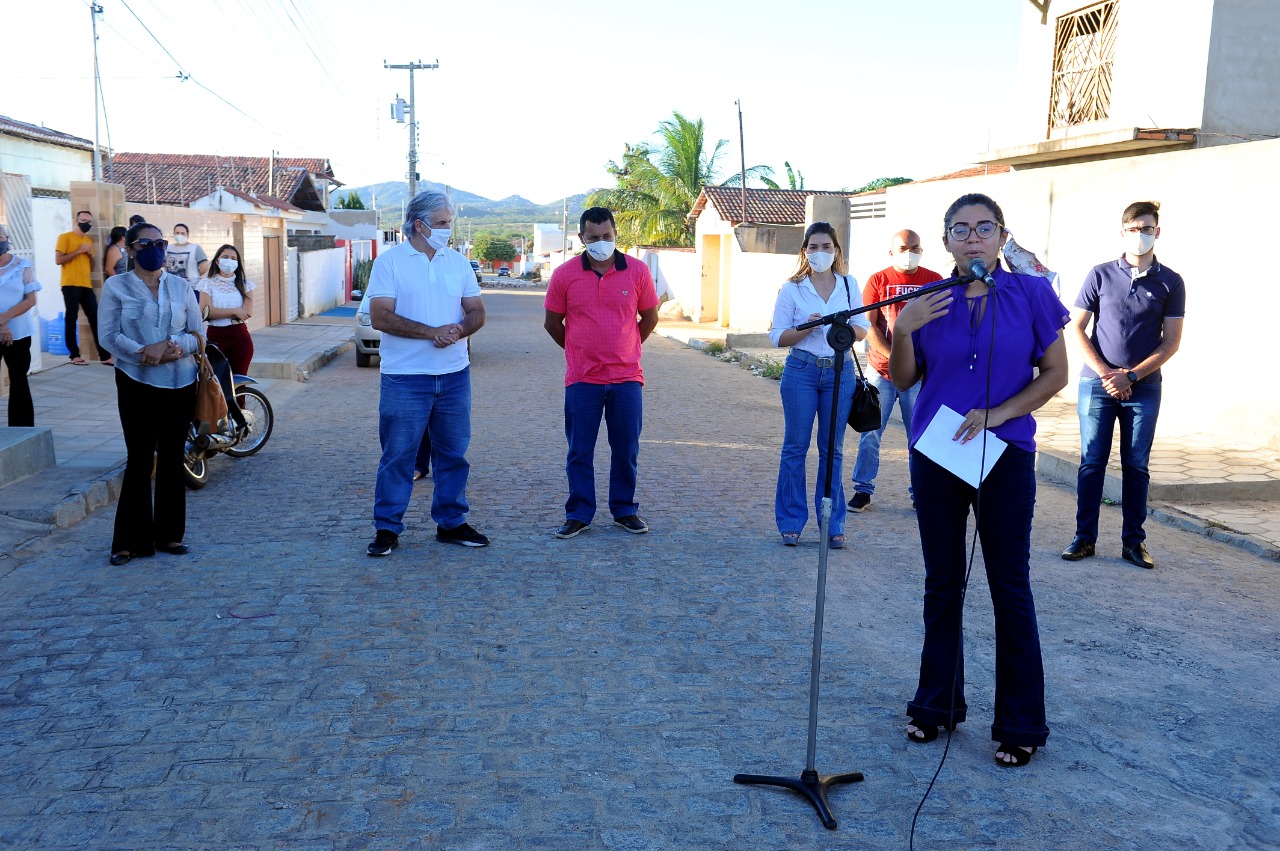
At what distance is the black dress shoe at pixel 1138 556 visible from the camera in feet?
21.8

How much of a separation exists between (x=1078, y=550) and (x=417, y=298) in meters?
4.16

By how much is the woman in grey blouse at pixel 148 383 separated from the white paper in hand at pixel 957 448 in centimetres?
438

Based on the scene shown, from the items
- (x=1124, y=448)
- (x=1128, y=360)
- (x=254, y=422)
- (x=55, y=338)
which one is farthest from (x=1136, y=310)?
(x=55, y=338)

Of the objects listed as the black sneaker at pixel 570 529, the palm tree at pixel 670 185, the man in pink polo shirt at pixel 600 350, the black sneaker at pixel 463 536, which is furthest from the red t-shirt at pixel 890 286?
the palm tree at pixel 670 185

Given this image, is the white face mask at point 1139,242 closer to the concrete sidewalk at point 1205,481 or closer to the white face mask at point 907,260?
the white face mask at point 907,260

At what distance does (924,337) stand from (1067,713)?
5.32 ft

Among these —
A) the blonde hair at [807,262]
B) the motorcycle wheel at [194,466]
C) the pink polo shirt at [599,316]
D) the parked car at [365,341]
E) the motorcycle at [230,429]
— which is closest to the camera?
the blonde hair at [807,262]

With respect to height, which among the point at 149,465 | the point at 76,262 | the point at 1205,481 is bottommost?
the point at 1205,481

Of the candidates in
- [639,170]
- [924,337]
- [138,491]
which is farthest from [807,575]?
[639,170]

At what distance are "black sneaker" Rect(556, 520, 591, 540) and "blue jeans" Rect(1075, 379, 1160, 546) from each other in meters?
3.01

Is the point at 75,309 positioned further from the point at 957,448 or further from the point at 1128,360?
the point at 957,448

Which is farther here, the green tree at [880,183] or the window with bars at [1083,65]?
the green tree at [880,183]

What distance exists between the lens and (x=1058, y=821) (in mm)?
3535

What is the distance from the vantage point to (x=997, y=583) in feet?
13.1
